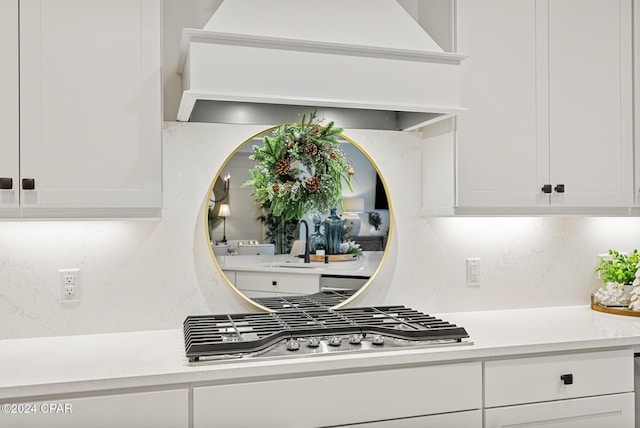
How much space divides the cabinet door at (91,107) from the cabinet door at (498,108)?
3.83ft

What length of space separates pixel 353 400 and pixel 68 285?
1132mm

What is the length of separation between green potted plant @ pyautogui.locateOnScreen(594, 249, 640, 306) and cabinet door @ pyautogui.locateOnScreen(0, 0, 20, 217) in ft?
7.96

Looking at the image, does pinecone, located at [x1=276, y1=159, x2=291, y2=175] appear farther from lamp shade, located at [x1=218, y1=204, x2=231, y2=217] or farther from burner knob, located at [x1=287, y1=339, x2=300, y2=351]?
burner knob, located at [x1=287, y1=339, x2=300, y2=351]

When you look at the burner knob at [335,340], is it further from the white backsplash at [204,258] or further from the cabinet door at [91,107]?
the cabinet door at [91,107]

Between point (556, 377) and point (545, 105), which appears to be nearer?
point (556, 377)

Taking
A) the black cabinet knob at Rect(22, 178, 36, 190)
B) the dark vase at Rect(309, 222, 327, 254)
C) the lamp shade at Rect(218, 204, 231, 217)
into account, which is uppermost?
the black cabinet knob at Rect(22, 178, 36, 190)

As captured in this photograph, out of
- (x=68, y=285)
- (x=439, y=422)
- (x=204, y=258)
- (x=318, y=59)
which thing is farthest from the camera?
(x=204, y=258)

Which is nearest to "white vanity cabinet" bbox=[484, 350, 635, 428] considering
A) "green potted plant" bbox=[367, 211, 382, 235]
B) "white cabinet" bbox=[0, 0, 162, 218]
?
"green potted plant" bbox=[367, 211, 382, 235]

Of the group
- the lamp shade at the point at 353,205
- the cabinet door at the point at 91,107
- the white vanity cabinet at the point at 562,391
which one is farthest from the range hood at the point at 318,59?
the white vanity cabinet at the point at 562,391

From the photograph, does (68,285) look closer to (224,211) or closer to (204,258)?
(204,258)

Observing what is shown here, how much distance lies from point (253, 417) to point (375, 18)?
1.44 meters

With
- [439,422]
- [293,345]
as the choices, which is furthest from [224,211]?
[439,422]

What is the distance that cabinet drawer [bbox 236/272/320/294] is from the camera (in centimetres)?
233

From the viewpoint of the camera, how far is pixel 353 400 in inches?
70.4
